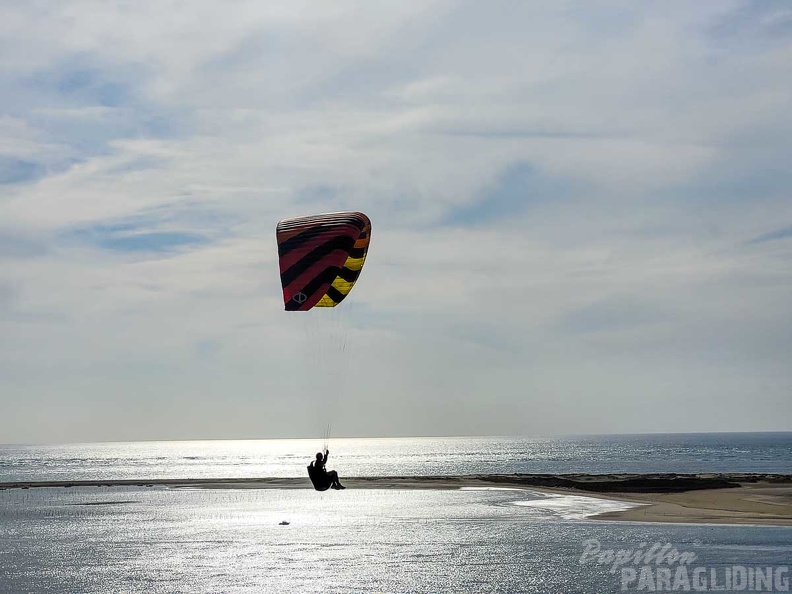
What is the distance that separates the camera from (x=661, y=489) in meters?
72.8

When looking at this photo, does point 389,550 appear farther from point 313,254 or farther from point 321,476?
point 313,254

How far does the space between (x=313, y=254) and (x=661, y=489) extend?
53865mm

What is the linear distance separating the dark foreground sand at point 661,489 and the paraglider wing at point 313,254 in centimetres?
3375

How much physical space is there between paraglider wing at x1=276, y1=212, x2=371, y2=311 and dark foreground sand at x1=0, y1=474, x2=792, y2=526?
33.7m

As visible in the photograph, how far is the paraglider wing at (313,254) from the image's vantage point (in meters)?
28.2

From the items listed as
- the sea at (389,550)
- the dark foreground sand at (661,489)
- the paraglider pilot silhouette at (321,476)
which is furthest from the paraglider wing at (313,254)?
the dark foreground sand at (661,489)

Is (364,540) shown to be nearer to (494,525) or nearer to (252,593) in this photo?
(494,525)

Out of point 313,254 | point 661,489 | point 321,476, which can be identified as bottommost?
point 661,489

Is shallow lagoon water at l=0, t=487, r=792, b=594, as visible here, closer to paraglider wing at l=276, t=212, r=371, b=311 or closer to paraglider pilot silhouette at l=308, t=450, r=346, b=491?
paraglider pilot silhouette at l=308, t=450, r=346, b=491

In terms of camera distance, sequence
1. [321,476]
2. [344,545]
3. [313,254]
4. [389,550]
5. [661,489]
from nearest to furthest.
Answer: [321,476]
[313,254]
[389,550]
[344,545]
[661,489]

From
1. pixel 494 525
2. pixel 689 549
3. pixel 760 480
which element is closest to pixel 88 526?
pixel 494 525

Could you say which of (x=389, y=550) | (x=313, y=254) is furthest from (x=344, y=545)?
(x=313, y=254)

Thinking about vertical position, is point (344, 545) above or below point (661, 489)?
below

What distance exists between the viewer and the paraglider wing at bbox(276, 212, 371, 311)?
28.2 metres
